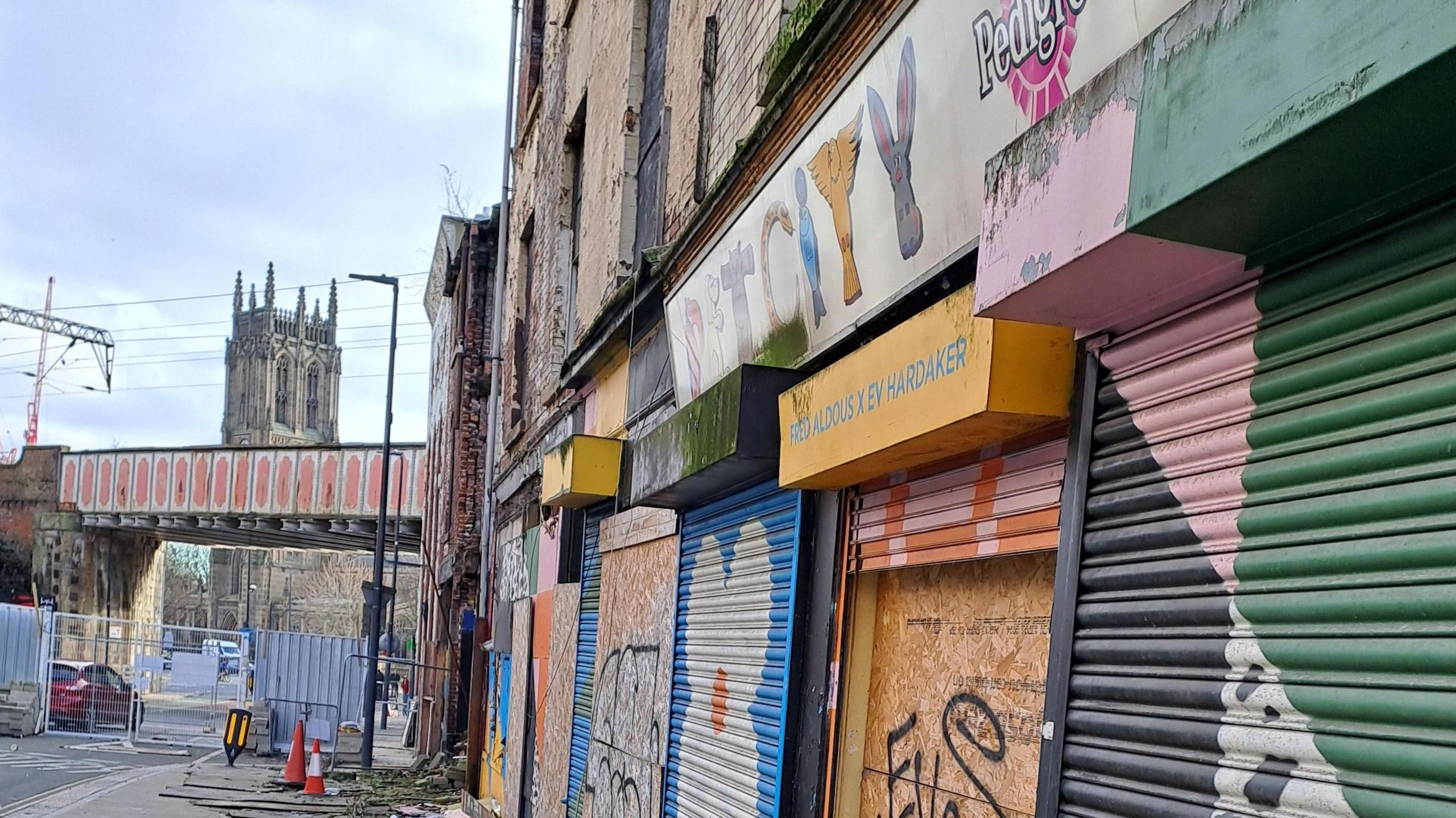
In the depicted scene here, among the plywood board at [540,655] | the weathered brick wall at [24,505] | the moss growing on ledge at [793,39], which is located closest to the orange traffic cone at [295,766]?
the plywood board at [540,655]

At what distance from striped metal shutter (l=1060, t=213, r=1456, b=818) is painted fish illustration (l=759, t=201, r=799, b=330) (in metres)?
2.78

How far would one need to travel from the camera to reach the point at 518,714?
40.1 ft

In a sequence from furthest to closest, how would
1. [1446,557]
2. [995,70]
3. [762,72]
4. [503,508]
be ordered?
[503,508], [762,72], [995,70], [1446,557]

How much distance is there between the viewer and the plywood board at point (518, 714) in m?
11.8

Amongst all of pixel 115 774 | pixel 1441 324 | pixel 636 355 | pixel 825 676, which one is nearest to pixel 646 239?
pixel 636 355

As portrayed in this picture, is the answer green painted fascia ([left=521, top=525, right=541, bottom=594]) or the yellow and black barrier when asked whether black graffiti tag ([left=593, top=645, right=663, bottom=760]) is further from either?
the yellow and black barrier

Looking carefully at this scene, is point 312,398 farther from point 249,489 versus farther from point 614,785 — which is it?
point 614,785

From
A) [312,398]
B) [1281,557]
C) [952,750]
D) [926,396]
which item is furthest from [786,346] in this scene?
[312,398]

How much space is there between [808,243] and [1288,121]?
136 inches

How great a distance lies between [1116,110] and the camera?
2680mm

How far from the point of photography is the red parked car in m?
25.3

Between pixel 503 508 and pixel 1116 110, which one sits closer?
pixel 1116 110

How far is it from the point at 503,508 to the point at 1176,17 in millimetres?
14720

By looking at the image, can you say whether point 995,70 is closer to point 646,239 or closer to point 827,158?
point 827,158
